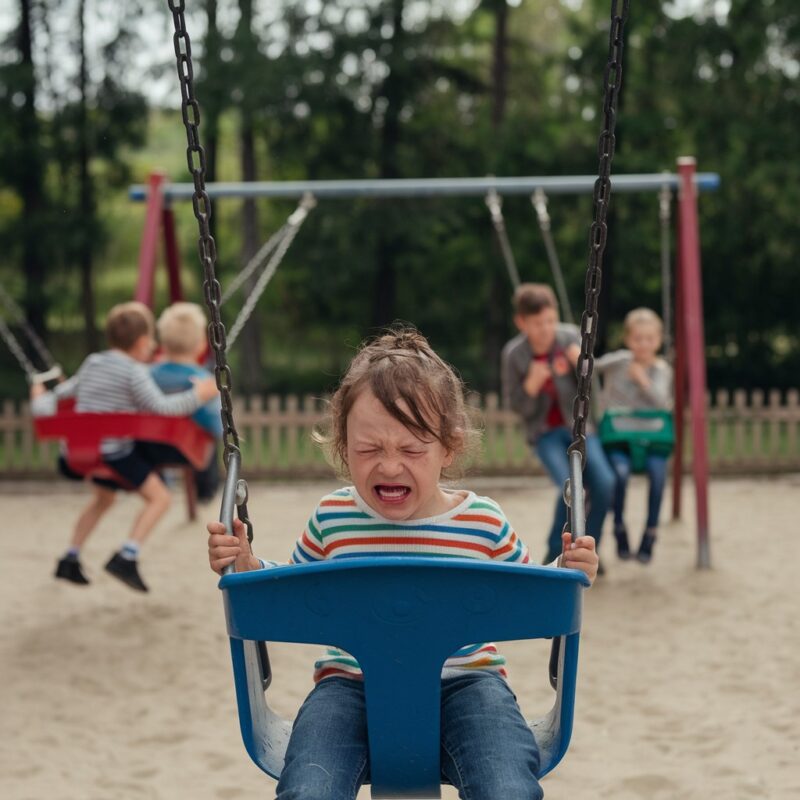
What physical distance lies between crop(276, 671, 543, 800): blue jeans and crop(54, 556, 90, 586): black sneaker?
11.4ft

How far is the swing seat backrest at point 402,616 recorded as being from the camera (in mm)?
1843

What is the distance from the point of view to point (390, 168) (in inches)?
656

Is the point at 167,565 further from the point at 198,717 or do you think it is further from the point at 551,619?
the point at 551,619

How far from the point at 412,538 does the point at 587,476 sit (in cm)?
336

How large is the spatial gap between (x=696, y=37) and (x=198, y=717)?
14.4m

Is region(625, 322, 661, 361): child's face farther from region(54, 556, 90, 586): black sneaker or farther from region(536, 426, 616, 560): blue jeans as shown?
region(54, 556, 90, 586): black sneaker

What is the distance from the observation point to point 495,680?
214 centimetres

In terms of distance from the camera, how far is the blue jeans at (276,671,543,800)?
191 cm

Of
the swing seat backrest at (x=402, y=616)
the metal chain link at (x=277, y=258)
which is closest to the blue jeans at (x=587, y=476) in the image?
the metal chain link at (x=277, y=258)

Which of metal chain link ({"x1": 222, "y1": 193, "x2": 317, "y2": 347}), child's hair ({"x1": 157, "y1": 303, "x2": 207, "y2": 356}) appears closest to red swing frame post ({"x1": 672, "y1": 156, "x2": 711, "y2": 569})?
metal chain link ({"x1": 222, "y1": 193, "x2": 317, "y2": 347})

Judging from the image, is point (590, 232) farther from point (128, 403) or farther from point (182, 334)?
point (182, 334)

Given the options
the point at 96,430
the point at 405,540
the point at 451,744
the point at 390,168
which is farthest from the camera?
the point at 390,168

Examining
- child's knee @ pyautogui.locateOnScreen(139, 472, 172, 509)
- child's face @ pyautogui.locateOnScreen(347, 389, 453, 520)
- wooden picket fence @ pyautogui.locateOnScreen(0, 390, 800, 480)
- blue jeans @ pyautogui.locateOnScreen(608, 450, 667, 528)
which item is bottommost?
wooden picket fence @ pyautogui.locateOnScreen(0, 390, 800, 480)

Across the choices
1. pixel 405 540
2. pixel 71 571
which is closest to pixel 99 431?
pixel 71 571
